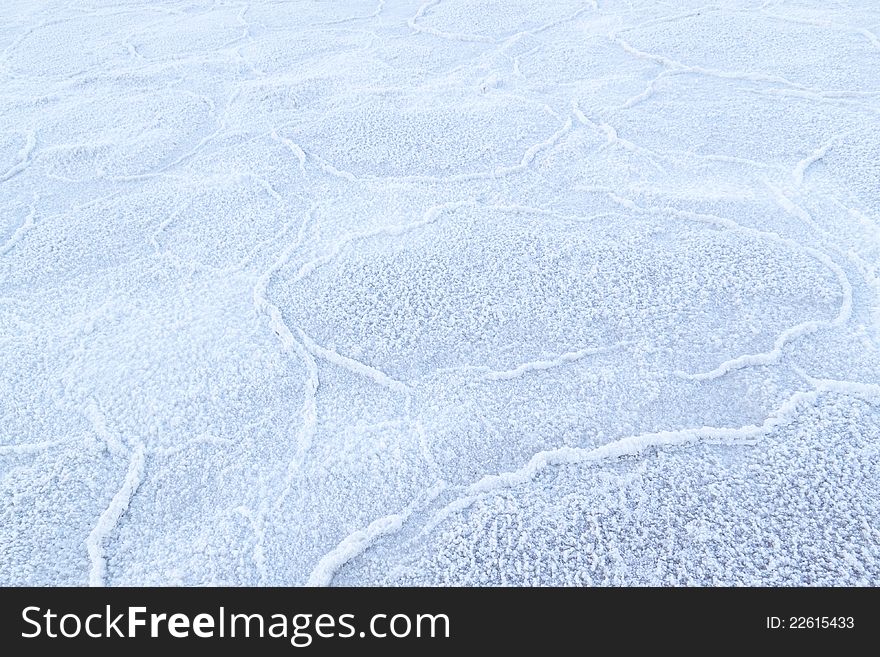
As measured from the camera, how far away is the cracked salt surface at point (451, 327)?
0.83m

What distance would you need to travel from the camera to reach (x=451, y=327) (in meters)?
1.15

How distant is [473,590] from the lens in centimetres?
77

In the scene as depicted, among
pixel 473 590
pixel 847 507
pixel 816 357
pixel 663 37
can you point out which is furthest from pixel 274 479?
pixel 663 37

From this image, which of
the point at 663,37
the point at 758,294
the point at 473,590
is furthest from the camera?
the point at 663,37

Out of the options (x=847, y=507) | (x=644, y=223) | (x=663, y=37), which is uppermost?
(x=663, y=37)

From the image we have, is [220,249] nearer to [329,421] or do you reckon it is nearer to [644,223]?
[329,421]

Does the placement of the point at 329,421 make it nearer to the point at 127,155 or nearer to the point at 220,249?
the point at 220,249

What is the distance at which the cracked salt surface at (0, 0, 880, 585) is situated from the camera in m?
0.83

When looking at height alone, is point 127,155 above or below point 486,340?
above

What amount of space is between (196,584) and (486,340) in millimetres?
591

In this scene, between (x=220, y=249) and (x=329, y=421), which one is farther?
(x=220, y=249)

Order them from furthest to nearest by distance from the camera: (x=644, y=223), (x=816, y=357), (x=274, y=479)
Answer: (x=644, y=223) < (x=816, y=357) < (x=274, y=479)

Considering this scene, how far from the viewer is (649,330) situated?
1.12 m

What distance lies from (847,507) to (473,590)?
498 millimetres
